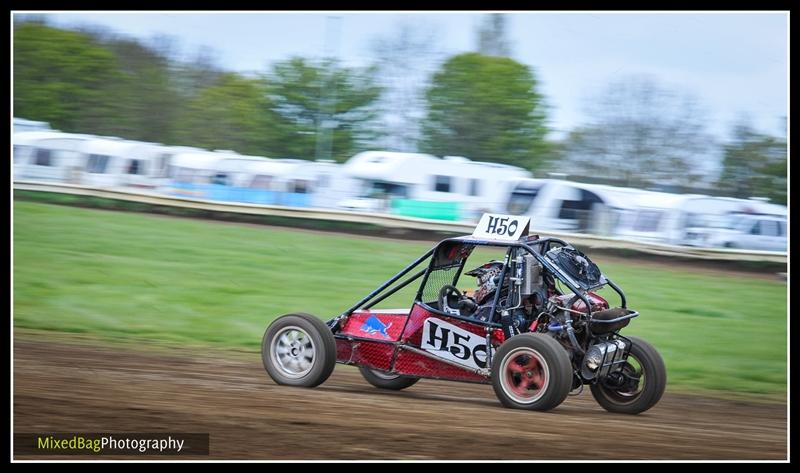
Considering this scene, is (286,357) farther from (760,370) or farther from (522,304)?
(760,370)

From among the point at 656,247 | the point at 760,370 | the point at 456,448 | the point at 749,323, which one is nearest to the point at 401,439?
the point at 456,448

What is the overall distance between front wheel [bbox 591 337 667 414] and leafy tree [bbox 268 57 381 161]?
10.1m

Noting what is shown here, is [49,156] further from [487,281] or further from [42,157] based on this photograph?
[487,281]

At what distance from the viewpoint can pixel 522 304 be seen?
25.8ft

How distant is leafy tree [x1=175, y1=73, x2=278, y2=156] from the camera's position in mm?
17531

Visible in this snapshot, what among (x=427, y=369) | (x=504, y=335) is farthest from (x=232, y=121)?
(x=504, y=335)

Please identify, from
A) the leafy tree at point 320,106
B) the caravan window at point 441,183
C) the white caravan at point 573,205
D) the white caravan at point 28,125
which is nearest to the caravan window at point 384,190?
the caravan window at point 441,183

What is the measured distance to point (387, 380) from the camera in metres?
8.98

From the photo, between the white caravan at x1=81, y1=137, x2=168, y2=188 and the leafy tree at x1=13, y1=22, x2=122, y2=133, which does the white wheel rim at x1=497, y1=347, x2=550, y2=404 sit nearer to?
the white caravan at x1=81, y1=137, x2=168, y2=188

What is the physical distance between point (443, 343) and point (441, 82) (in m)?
10.4

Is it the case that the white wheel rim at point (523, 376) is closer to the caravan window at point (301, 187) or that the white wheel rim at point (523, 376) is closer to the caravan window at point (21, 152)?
the caravan window at point (301, 187)

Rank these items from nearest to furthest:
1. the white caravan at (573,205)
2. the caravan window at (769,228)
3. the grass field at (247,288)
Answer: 1. the grass field at (247,288)
2. the caravan window at (769,228)
3. the white caravan at (573,205)

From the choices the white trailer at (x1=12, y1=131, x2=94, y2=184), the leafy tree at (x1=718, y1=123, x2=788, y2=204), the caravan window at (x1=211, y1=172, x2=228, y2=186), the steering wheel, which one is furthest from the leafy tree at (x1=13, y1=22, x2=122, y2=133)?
the leafy tree at (x1=718, y1=123, x2=788, y2=204)

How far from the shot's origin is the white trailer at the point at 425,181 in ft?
55.3
